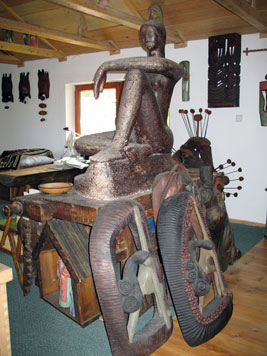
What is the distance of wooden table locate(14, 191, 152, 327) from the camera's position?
1.84 meters

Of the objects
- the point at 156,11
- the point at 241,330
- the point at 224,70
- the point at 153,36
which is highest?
the point at 156,11

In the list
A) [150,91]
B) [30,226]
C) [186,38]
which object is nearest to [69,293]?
[30,226]

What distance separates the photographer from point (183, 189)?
2.00m

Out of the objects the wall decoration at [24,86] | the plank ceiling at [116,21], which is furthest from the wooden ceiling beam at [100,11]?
the wall decoration at [24,86]

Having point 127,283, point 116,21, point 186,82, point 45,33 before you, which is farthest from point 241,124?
point 127,283

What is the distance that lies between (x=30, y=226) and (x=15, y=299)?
53 cm

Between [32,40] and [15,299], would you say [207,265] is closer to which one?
[15,299]

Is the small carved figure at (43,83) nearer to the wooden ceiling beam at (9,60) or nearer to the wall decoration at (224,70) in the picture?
→ the wooden ceiling beam at (9,60)

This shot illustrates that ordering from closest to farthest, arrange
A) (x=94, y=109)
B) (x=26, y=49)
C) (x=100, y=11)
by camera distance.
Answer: (x=100, y=11)
(x=26, y=49)
(x=94, y=109)

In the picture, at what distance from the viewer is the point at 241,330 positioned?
170cm

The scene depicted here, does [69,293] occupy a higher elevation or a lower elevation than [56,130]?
lower

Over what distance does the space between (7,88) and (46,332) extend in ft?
18.9

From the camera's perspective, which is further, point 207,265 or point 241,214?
point 241,214

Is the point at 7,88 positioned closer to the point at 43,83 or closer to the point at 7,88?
the point at 7,88
